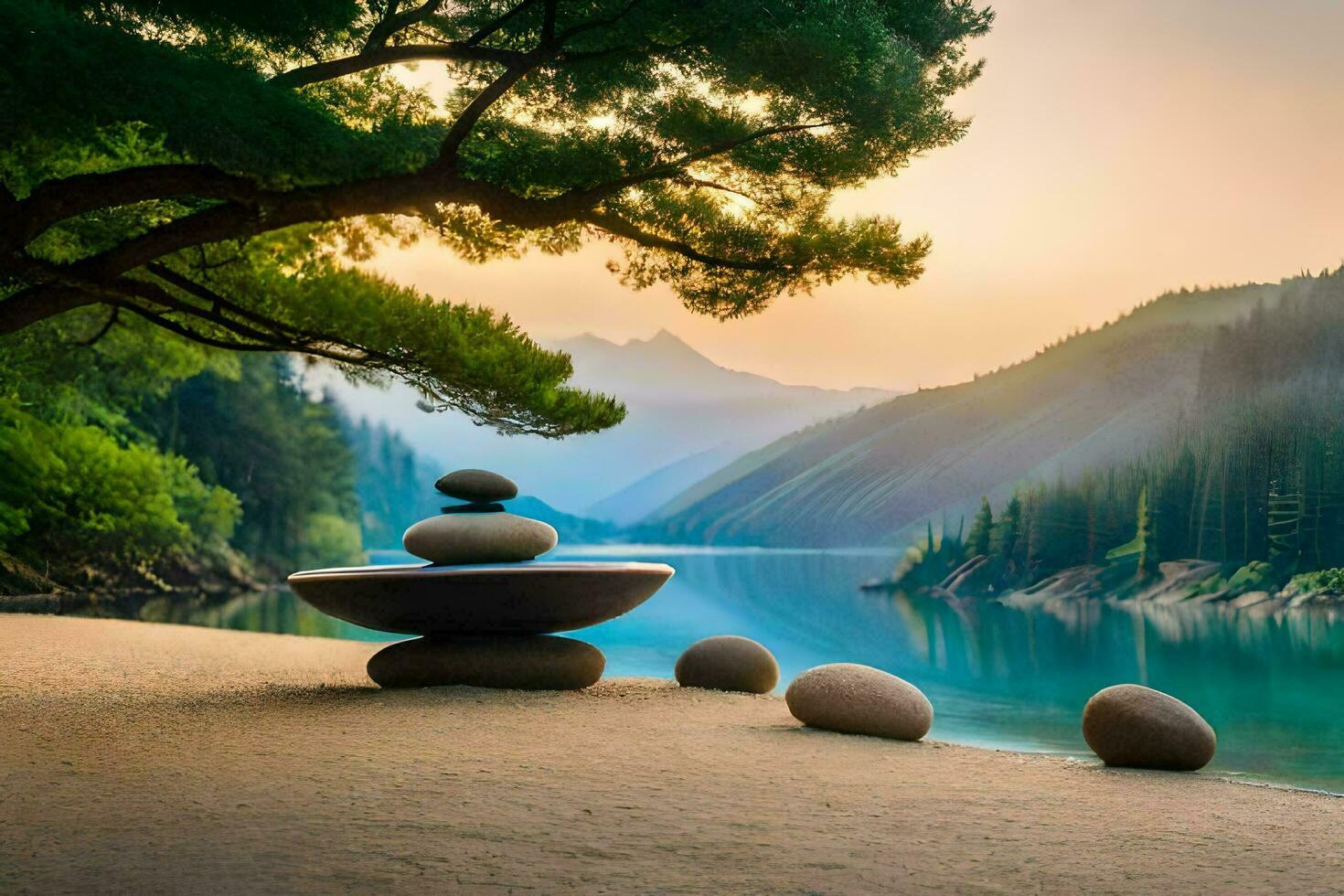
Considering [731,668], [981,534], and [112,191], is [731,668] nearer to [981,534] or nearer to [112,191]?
[112,191]

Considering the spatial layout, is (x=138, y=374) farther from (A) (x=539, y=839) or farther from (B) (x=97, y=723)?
(A) (x=539, y=839)

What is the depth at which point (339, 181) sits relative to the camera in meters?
5.08

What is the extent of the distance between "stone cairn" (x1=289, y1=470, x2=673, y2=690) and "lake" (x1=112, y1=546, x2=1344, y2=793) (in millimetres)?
3203

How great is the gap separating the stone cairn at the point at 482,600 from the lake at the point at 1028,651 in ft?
10.5

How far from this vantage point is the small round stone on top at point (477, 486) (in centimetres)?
627

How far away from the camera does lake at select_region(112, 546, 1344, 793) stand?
8352 millimetres

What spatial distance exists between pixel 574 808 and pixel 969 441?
4650cm

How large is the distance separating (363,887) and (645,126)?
4.75m

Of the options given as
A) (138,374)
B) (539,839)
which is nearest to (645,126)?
(539,839)

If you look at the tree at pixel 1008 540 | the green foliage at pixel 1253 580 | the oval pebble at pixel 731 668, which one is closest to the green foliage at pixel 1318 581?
the green foliage at pixel 1253 580

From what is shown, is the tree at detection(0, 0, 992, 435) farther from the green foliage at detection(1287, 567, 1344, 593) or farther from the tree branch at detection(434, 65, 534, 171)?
the green foliage at detection(1287, 567, 1344, 593)

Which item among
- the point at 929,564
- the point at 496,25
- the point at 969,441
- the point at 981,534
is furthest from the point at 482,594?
the point at 969,441

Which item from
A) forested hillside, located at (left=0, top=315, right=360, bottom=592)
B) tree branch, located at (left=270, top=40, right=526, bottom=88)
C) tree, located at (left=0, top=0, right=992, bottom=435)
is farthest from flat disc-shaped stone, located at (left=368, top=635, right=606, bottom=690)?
forested hillside, located at (left=0, top=315, right=360, bottom=592)

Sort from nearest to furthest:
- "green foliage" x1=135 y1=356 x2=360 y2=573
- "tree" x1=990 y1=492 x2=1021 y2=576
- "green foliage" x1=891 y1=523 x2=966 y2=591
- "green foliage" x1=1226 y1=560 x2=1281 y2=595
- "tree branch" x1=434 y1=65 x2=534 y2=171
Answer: "tree branch" x1=434 y1=65 x2=534 y2=171 < "green foliage" x1=135 y1=356 x2=360 y2=573 < "green foliage" x1=1226 y1=560 x2=1281 y2=595 < "tree" x1=990 y1=492 x2=1021 y2=576 < "green foliage" x1=891 y1=523 x2=966 y2=591
